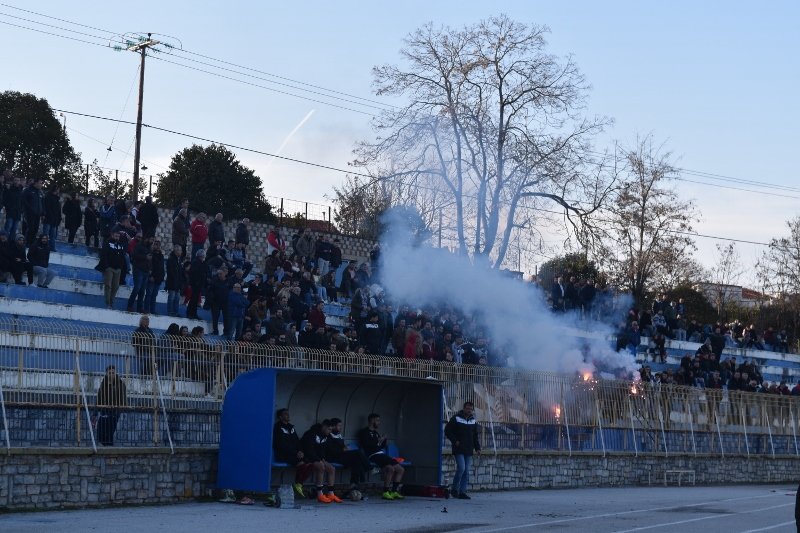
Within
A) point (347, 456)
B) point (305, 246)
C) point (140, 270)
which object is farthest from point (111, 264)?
point (347, 456)

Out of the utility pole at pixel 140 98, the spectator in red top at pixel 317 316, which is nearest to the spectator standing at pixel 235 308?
the spectator in red top at pixel 317 316

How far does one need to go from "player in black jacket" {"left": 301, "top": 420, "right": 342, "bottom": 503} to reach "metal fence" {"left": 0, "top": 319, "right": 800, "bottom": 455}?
1320mm

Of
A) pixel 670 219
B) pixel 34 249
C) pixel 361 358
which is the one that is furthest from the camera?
pixel 670 219

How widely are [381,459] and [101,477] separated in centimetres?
554

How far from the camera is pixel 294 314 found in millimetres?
27375

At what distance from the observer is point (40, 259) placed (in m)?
26.2

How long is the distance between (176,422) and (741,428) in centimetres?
2092

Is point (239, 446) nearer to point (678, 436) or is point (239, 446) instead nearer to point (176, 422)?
point (176, 422)

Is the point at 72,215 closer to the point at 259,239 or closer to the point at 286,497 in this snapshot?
the point at 286,497

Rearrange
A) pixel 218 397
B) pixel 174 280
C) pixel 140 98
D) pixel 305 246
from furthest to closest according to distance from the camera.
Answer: pixel 140 98 → pixel 305 246 → pixel 174 280 → pixel 218 397

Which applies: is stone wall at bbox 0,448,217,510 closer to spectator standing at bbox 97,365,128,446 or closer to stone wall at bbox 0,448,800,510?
stone wall at bbox 0,448,800,510

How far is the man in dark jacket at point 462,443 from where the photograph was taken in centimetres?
2234

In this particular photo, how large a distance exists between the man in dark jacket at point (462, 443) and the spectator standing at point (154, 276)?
25.0ft

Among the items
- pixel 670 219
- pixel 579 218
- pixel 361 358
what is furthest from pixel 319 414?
pixel 670 219
